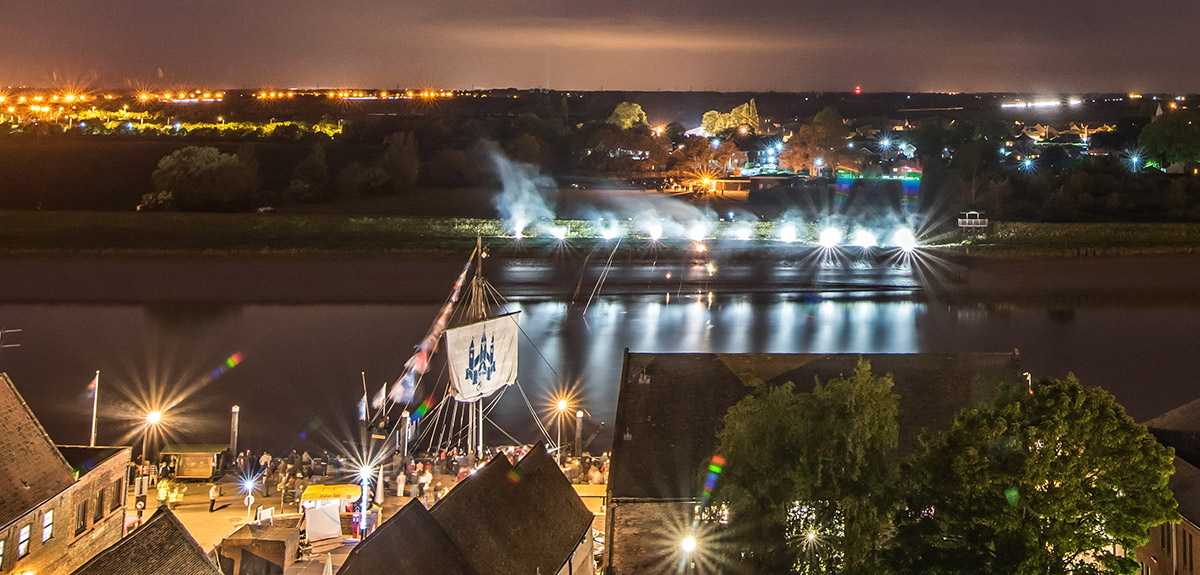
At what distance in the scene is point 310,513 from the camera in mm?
11773

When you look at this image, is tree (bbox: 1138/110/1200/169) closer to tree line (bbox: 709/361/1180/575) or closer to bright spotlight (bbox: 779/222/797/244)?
bright spotlight (bbox: 779/222/797/244)

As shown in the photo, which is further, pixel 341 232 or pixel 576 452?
pixel 341 232

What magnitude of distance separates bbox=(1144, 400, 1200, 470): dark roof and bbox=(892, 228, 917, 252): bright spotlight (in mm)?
24670

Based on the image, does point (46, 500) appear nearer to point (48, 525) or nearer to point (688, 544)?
point (48, 525)

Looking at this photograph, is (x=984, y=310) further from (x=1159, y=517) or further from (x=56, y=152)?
(x=56, y=152)

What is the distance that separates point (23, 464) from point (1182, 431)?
1091 cm

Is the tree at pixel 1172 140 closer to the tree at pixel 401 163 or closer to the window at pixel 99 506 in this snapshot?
the tree at pixel 401 163

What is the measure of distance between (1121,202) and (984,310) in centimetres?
1696

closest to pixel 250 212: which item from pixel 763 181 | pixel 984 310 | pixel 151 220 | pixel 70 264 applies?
pixel 151 220

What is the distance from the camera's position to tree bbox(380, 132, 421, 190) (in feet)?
155

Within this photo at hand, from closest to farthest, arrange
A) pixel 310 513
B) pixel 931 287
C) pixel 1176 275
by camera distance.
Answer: pixel 310 513 < pixel 931 287 < pixel 1176 275

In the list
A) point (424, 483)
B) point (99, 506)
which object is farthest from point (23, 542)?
point (424, 483)

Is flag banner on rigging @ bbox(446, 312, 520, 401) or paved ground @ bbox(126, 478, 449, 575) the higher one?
flag banner on rigging @ bbox(446, 312, 520, 401)

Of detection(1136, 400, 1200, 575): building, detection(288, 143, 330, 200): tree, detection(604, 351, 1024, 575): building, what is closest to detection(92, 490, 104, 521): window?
detection(604, 351, 1024, 575): building
